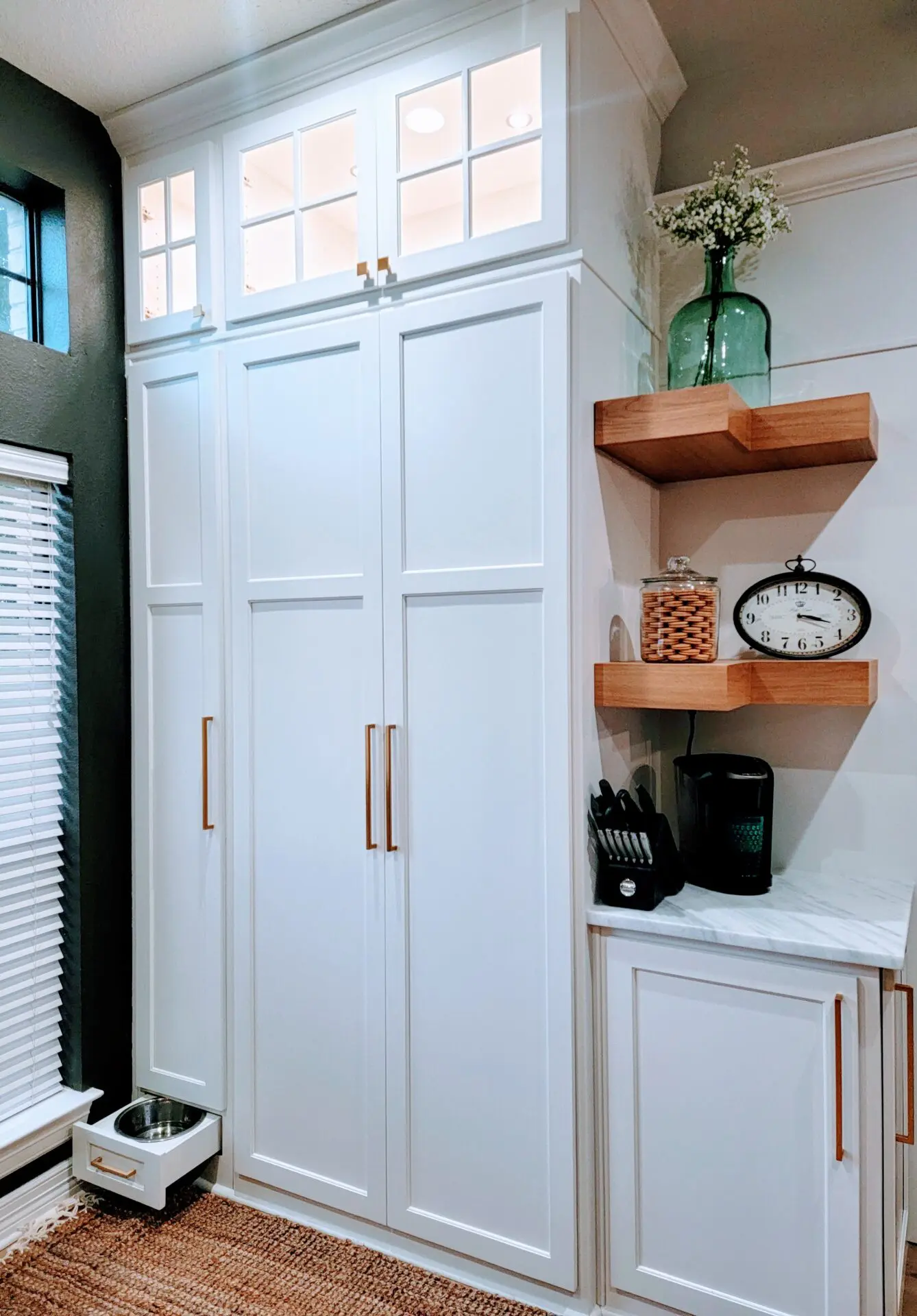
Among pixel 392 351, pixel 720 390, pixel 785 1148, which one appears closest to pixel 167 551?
pixel 392 351

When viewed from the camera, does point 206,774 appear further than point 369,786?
Yes

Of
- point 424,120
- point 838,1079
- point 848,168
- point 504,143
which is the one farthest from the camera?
point 848,168

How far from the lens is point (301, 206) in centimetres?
202

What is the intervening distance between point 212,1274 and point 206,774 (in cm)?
112

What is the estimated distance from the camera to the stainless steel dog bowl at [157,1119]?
222 centimetres

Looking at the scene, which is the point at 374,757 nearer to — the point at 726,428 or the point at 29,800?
the point at 29,800

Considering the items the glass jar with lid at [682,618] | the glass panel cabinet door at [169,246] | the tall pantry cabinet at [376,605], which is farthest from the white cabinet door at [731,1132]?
the glass panel cabinet door at [169,246]

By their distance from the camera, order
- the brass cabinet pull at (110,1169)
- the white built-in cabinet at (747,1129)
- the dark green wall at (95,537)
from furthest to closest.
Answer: the dark green wall at (95,537) → the brass cabinet pull at (110,1169) → the white built-in cabinet at (747,1129)

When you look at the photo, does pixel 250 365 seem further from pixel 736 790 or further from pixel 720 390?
pixel 736 790

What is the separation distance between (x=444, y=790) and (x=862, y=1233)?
1.12m

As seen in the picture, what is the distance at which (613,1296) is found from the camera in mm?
1769

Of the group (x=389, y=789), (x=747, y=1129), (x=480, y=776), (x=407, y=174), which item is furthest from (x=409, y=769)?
(x=407, y=174)

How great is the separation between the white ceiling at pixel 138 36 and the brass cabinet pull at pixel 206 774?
159cm

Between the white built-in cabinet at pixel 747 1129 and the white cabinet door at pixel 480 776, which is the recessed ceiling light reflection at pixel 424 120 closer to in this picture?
the white cabinet door at pixel 480 776
